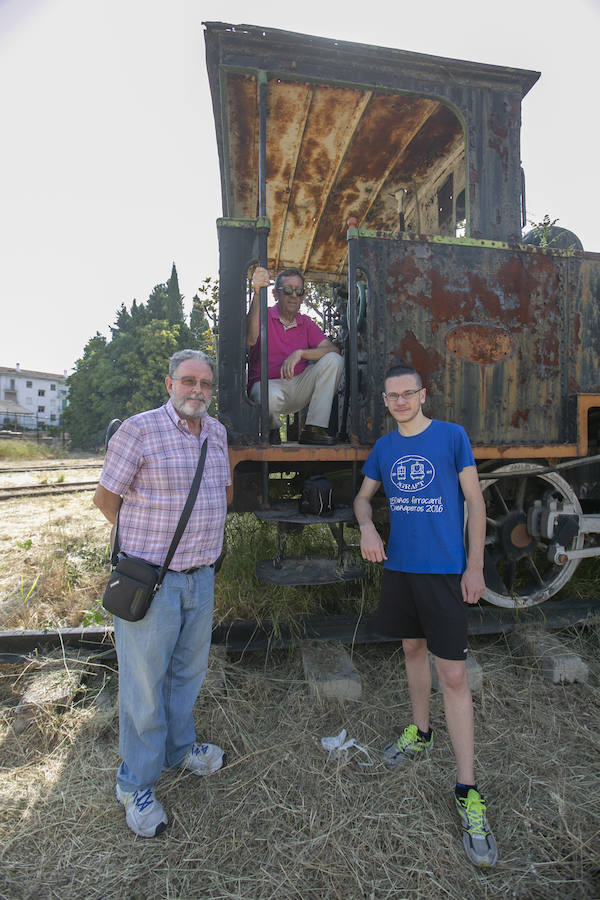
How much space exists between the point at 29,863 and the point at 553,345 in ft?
11.6

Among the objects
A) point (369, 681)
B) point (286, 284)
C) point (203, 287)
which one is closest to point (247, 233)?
point (286, 284)

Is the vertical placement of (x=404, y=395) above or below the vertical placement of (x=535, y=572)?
above

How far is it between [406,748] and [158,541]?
1.52m

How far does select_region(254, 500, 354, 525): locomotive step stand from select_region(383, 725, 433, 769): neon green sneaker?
1.05 meters

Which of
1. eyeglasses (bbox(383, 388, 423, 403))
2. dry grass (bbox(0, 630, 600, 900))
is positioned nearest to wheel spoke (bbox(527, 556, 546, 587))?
dry grass (bbox(0, 630, 600, 900))

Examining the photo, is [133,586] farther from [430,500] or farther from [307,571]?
[430,500]

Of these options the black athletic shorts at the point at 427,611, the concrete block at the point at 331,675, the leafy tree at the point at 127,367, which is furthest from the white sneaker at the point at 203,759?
the leafy tree at the point at 127,367

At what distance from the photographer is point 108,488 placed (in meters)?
1.99

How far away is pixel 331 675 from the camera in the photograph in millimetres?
2744

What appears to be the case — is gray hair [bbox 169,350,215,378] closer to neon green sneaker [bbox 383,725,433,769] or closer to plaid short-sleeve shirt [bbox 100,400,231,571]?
plaid short-sleeve shirt [bbox 100,400,231,571]

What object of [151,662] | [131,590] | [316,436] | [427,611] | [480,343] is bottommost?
[151,662]

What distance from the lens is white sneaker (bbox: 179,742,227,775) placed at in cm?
227

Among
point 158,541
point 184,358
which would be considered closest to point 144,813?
point 158,541

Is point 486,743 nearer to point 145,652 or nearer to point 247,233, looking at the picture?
point 145,652
